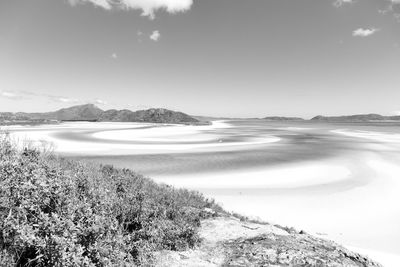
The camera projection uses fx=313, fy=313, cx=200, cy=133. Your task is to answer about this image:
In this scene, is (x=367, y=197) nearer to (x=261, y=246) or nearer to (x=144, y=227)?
(x=261, y=246)

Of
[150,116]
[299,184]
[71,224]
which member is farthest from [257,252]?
[150,116]

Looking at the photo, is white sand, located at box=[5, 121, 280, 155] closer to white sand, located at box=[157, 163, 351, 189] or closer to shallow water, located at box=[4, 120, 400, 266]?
shallow water, located at box=[4, 120, 400, 266]

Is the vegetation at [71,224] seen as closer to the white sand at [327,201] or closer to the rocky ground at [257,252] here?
the rocky ground at [257,252]

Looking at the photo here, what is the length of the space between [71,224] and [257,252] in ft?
13.2

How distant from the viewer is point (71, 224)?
516cm

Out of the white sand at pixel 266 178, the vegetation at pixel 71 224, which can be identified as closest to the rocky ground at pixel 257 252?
the vegetation at pixel 71 224

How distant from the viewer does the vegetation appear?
4.79 m

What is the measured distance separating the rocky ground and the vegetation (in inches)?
17.1

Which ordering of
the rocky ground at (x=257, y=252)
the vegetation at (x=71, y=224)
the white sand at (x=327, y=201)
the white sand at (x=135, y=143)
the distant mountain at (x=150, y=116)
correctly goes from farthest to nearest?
the distant mountain at (x=150, y=116) < the white sand at (x=135, y=143) < the white sand at (x=327, y=201) < the rocky ground at (x=257, y=252) < the vegetation at (x=71, y=224)

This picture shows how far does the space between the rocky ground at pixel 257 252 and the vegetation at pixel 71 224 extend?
1.42 ft

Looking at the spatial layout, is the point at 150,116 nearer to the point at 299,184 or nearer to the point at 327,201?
the point at 299,184

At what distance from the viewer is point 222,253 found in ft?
23.0

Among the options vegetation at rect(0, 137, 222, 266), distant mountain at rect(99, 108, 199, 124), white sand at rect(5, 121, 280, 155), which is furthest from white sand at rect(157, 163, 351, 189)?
distant mountain at rect(99, 108, 199, 124)

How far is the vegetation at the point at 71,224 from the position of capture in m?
4.79
